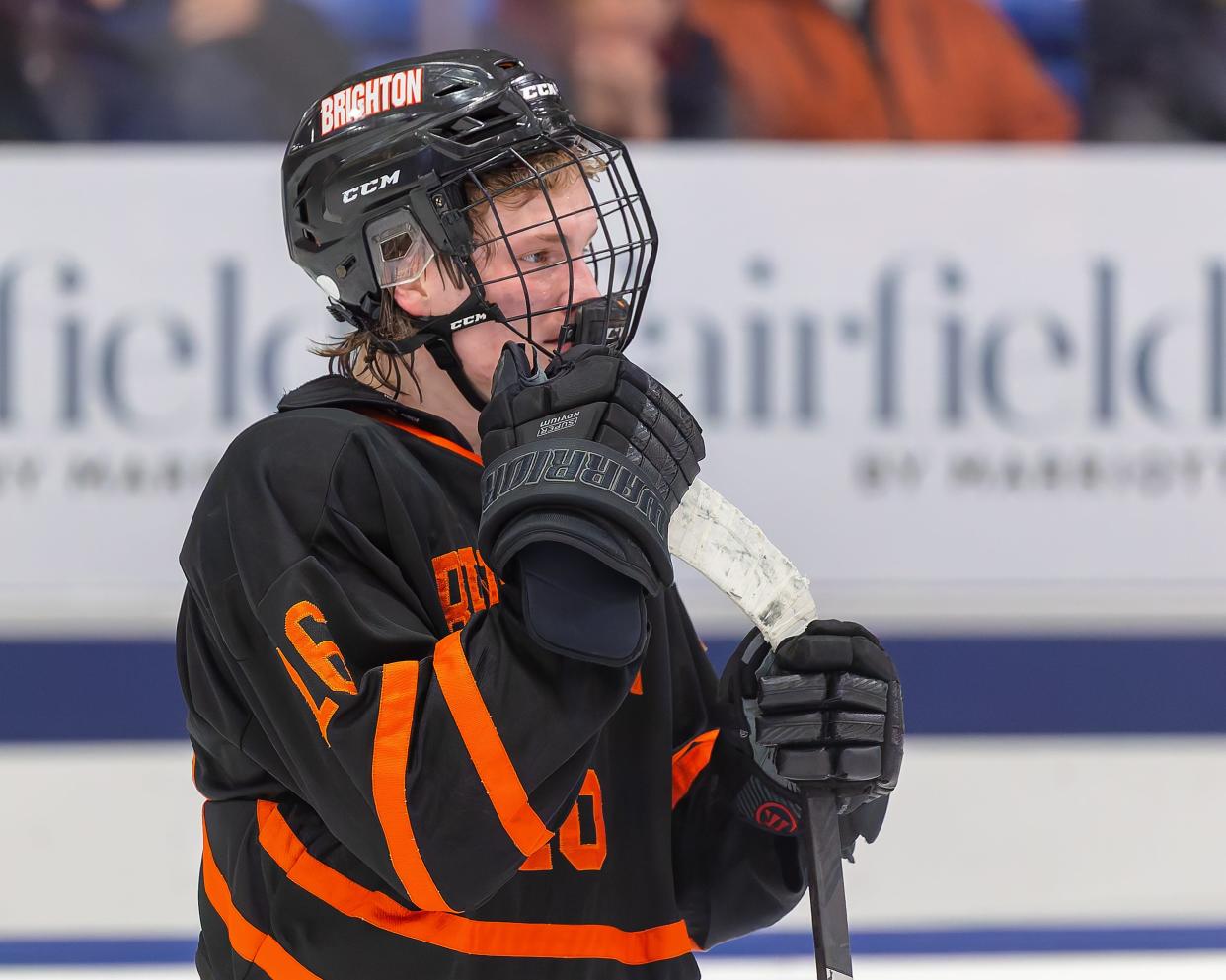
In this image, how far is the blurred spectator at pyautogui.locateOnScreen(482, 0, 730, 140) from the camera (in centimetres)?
254

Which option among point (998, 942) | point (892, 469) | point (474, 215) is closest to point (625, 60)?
point (892, 469)

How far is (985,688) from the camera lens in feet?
8.64

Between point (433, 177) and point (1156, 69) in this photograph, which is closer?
point (433, 177)

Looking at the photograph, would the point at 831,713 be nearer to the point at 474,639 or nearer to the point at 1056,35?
the point at 474,639

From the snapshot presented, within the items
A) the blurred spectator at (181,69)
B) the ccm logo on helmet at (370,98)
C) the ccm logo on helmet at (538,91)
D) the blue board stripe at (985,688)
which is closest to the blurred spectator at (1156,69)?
the blue board stripe at (985,688)

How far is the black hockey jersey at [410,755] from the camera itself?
0.82 meters

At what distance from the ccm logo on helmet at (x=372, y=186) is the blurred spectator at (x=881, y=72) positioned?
165cm

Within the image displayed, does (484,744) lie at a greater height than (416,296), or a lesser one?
lesser

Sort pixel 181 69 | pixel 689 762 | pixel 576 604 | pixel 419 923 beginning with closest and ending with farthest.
A: 1. pixel 576 604
2. pixel 419 923
3. pixel 689 762
4. pixel 181 69

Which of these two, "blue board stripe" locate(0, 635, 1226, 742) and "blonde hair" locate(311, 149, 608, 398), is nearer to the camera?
"blonde hair" locate(311, 149, 608, 398)

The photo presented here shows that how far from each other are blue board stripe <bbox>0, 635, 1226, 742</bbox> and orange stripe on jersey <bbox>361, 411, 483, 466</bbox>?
62.7 inches

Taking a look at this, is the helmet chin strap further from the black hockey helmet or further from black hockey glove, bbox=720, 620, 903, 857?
black hockey glove, bbox=720, 620, 903, 857

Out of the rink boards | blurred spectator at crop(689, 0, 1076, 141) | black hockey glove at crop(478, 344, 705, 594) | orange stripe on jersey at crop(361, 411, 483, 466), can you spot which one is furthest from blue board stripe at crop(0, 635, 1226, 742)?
black hockey glove at crop(478, 344, 705, 594)

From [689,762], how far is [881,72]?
69.6 inches
